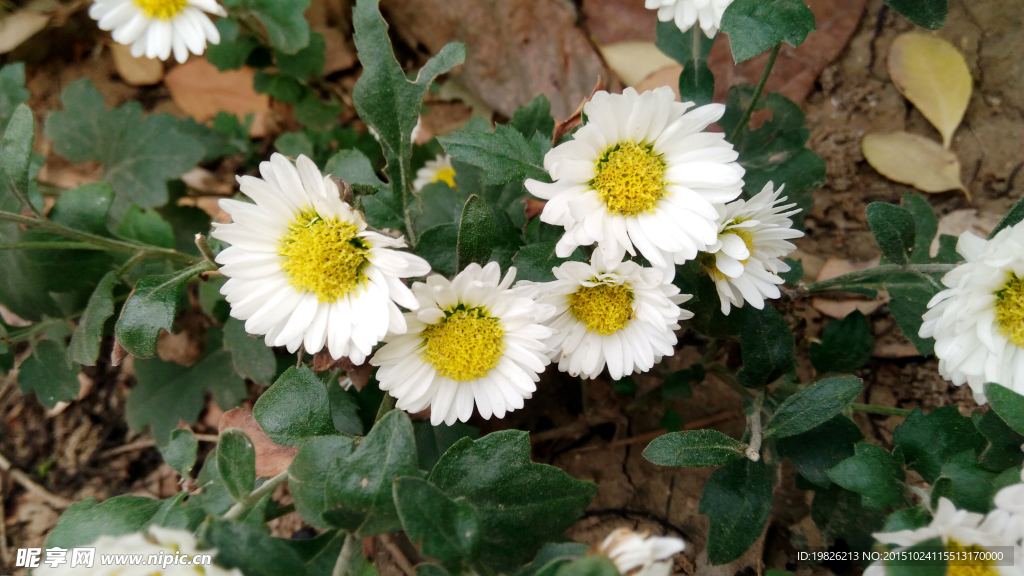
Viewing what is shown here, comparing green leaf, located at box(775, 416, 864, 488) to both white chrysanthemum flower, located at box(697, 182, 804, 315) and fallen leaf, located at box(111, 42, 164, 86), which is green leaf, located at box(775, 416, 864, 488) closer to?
white chrysanthemum flower, located at box(697, 182, 804, 315)

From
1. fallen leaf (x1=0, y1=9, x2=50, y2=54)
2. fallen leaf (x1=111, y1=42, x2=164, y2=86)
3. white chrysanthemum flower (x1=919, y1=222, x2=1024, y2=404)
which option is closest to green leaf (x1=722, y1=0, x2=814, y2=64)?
white chrysanthemum flower (x1=919, y1=222, x2=1024, y2=404)

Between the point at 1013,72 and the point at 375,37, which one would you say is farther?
the point at 1013,72

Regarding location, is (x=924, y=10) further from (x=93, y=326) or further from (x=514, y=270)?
(x=93, y=326)

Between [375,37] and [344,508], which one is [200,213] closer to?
[375,37]

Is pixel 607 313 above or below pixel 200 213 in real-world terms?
above

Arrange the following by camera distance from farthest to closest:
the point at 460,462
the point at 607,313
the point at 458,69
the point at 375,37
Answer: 1. the point at 458,69
2. the point at 375,37
3. the point at 607,313
4. the point at 460,462

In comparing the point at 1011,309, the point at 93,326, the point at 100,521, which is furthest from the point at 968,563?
the point at 93,326

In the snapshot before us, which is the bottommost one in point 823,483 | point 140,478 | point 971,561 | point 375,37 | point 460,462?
point 140,478

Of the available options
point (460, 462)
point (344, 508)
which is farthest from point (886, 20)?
point (344, 508)
